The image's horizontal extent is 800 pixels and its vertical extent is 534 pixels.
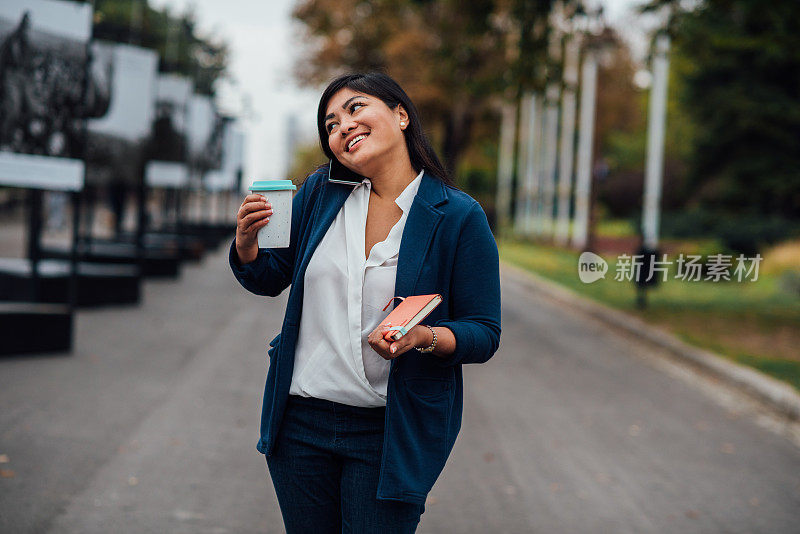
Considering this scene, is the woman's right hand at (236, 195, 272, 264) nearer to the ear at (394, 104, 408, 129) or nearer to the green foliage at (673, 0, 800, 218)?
the ear at (394, 104, 408, 129)

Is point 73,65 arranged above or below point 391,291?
above

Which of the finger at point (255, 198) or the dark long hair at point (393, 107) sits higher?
the dark long hair at point (393, 107)

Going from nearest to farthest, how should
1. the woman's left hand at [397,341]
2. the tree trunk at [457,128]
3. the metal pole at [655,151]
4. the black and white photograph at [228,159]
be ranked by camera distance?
the woman's left hand at [397,341] < the metal pole at [655,151] < the black and white photograph at [228,159] < the tree trunk at [457,128]

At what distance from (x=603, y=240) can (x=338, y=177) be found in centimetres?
3975

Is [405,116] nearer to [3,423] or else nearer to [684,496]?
[684,496]

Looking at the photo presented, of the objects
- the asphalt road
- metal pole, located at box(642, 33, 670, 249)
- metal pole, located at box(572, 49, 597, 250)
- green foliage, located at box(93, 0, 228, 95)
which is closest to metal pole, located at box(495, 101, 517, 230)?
metal pole, located at box(572, 49, 597, 250)

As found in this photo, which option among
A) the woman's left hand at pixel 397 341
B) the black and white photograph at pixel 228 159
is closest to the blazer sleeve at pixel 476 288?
the woman's left hand at pixel 397 341

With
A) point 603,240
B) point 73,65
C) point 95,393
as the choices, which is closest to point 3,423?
point 95,393

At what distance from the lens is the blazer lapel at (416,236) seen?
7.38ft

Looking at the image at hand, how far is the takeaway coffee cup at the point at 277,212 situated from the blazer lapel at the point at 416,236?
308 millimetres

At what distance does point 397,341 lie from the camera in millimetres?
2021

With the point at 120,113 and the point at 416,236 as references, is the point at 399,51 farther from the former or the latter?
the point at 416,236

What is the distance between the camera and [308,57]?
34.3 metres

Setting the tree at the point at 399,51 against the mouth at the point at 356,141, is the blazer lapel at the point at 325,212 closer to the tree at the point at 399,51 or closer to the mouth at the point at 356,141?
the mouth at the point at 356,141
